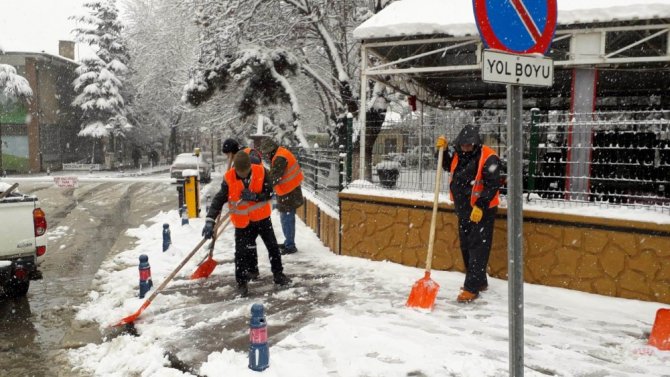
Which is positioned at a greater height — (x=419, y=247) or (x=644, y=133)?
(x=644, y=133)

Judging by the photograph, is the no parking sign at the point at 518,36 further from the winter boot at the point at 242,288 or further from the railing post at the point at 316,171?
the railing post at the point at 316,171

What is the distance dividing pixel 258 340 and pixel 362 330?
1298 mm

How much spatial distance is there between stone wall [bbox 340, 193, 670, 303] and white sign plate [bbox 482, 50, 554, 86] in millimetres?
3452

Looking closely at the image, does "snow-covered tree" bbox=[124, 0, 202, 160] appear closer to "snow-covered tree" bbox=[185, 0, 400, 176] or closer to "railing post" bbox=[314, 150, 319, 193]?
"snow-covered tree" bbox=[185, 0, 400, 176]

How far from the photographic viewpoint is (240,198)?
253 inches

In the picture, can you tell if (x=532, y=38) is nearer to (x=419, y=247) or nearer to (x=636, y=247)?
(x=636, y=247)

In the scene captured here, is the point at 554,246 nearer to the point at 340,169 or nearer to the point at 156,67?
the point at 340,169

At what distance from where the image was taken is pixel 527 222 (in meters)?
6.46

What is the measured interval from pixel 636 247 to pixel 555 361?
2.11 m

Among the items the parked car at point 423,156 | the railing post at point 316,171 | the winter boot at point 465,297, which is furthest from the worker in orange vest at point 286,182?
the winter boot at point 465,297

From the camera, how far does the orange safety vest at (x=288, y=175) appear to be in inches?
311

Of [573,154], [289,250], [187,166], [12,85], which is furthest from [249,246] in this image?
[12,85]

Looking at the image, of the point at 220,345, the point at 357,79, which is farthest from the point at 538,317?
the point at 357,79

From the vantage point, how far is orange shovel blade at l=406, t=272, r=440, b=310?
5703 millimetres
